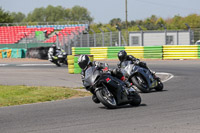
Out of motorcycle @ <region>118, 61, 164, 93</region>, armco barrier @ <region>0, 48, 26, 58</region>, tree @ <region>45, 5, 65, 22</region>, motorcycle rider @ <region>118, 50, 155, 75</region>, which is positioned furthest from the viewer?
tree @ <region>45, 5, 65, 22</region>

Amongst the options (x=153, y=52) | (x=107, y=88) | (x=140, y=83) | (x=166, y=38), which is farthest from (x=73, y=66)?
(x=166, y=38)

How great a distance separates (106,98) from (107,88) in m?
0.24

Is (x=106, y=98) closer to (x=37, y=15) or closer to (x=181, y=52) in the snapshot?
(x=181, y=52)

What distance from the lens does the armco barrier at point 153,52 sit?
1096 inches

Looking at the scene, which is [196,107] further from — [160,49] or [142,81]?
[160,49]

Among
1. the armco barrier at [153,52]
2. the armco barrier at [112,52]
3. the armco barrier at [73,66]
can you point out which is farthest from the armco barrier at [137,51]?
the armco barrier at [73,66]

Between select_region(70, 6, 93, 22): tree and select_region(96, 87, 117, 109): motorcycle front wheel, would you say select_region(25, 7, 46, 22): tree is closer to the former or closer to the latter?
select_region(70, 6, 93, 22): tree

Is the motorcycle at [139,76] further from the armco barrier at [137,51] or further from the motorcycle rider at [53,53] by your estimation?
the armco barrier at [137,51]

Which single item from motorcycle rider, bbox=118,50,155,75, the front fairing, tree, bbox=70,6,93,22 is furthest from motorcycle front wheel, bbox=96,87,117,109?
tree, bbox=70,6,93,22

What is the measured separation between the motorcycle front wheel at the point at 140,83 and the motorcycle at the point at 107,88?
2.66m

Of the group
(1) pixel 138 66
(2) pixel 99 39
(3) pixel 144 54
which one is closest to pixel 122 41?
(2) pixel 99 39

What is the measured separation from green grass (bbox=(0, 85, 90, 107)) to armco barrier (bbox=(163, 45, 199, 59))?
588 inches

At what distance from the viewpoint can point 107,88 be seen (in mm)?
8789

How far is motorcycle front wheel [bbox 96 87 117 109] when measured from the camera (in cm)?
852
